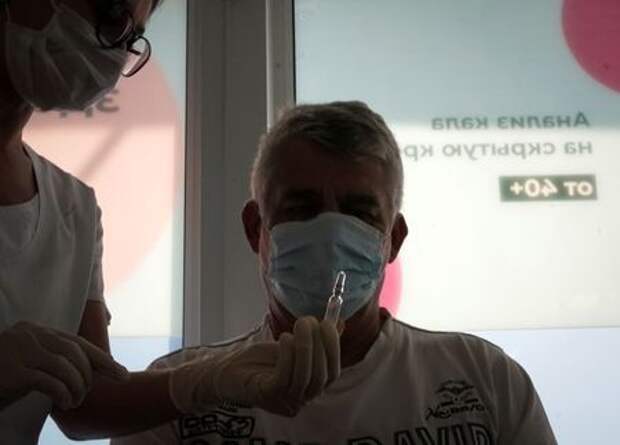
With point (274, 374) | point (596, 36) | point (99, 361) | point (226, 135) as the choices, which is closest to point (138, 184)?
point (226, 135)

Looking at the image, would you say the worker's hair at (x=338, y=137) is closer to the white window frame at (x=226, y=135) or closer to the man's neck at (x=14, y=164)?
the man's neck at (x=14, y=164)

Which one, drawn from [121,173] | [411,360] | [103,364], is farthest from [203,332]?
[103,364]

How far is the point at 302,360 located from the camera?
78 cm

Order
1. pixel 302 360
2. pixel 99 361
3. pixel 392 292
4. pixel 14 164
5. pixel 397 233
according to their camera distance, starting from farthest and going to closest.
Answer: pixel 392 292
pixel 397 233
pixel 14 164
pixel 99 361
pixel 302 360

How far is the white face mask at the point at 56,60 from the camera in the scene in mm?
986

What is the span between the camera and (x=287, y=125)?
1209mm

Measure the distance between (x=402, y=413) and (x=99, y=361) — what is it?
0.48 meters

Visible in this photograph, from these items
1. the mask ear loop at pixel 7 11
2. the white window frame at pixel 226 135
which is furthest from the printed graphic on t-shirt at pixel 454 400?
the mask ear loop at pixel 7 11

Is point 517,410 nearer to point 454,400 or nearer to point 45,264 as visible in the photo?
point 454,400

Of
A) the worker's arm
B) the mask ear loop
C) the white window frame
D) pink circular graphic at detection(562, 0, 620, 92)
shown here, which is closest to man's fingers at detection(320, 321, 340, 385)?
the worker's arm

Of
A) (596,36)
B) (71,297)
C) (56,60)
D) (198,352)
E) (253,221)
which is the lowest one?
(198,352)

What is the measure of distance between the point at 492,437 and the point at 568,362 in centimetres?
63

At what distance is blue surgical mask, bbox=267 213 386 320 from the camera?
1.07 meters

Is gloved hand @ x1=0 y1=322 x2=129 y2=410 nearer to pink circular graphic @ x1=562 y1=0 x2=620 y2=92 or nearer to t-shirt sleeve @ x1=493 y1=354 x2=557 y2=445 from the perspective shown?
t-shirt sleeve @ x1=493 y1=354 x2=557 y2=445
